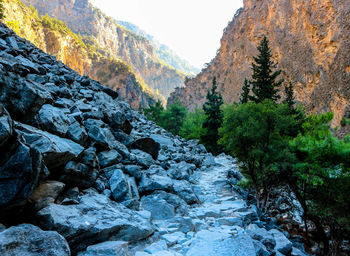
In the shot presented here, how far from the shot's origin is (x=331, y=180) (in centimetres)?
500

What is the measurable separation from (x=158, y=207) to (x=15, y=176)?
3.27 metres

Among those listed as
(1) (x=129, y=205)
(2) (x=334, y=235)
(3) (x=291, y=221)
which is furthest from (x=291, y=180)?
(1) (x=129, y=205)

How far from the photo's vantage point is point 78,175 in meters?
3.97

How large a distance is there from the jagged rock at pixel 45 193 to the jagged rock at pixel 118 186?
1.42 metres

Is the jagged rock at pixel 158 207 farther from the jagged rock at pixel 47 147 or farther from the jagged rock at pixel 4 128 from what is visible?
the jagged rock at pixel 4 128

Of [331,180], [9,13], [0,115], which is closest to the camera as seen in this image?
[0,115]

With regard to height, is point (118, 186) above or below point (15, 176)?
below

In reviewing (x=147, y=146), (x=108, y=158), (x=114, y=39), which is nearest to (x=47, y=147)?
(x=108, y=158)

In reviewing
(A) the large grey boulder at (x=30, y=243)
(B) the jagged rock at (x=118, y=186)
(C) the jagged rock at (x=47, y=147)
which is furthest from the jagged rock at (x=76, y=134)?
(A) the large grey boulder at (x=30, y=243)

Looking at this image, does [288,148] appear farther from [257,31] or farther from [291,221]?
[257,31]

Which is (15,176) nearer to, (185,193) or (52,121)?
(52,121)

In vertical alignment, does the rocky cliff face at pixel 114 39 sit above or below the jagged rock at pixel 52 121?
above

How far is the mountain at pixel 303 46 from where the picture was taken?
2348 centimetres

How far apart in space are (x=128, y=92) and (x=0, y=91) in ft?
243
